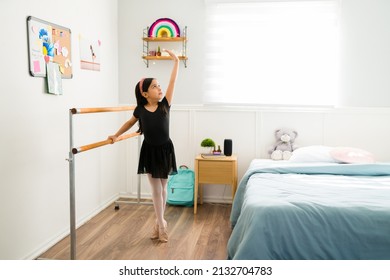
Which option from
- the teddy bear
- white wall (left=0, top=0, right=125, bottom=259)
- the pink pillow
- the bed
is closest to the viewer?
the bed

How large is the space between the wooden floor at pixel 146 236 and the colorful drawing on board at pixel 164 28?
1746 millimetres

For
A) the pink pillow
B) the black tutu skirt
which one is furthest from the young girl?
the pink pillow

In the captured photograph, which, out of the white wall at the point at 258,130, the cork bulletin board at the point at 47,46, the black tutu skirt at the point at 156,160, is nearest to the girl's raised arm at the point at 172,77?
the black tutu skirt at the point at 156,160

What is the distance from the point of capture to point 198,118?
4270mm

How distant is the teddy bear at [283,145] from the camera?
13.0 ft

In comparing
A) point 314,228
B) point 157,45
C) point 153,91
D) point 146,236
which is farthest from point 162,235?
point 157,45

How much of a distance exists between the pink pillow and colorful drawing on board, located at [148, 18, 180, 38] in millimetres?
1931

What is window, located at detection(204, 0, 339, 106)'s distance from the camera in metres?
4.03

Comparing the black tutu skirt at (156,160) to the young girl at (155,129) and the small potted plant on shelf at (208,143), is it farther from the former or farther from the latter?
the small potted plant on shelf at (208,143)

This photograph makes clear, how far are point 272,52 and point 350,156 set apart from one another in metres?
1.34

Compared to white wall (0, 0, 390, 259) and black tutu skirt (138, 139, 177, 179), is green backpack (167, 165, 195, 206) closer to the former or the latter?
white wall (0, 0, 390, 259)

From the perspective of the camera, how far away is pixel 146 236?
10.6 feet

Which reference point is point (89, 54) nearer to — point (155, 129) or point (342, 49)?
point (155, 129)
